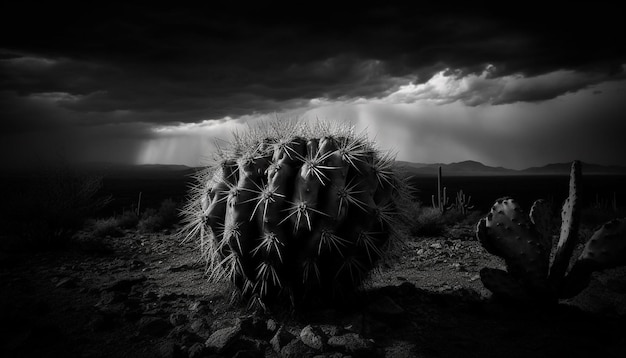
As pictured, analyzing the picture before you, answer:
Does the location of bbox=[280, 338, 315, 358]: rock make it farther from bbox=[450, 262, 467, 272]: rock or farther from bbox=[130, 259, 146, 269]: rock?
bbox=[130, 259, 146, 269]: rock

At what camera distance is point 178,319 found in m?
3.80

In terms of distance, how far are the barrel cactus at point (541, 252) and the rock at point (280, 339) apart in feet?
7.01

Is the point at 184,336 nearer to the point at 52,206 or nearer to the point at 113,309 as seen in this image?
the point at 113,309

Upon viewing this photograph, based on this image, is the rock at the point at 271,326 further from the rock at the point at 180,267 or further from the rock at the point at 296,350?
the rock at the point at 180,267

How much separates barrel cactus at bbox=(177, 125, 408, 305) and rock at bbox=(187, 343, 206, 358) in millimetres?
820

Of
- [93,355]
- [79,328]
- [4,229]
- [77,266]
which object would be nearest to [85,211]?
[4,229]

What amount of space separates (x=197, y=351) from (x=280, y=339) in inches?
27.6

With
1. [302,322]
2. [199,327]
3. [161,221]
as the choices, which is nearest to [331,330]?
[302,322]

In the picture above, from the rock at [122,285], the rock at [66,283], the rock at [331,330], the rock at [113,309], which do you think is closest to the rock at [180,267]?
the rock at [122,285]

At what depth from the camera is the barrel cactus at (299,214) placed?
11.4 ft

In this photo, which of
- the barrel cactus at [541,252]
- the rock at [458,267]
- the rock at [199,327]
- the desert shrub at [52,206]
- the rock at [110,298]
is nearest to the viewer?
the rock at [199,327]

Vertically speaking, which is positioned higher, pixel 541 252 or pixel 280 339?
pixel 541 252

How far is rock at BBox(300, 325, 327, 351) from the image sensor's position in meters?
3.12

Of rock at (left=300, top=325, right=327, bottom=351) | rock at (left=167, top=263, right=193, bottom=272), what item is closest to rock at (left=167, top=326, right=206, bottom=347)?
rock at (left=300, top=325, right=327, bottom=351)
